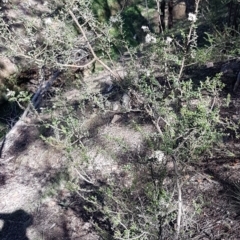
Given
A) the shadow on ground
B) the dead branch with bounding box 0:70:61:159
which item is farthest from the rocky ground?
the dead branch with bounding box 0:70:61:159

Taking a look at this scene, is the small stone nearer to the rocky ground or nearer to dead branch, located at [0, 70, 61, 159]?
the rocky ground

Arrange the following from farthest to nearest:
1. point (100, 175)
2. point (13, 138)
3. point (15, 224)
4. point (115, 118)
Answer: point (13, 138) < point (115, 118) < point (100, 175) < point (15, 224)

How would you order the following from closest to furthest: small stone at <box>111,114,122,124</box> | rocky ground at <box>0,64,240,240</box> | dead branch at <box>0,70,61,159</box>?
1. rocky ground at <box>0,64,240,240</box>
2. small stone at <box>111,114,122,124</box>
3. dead branch at <box>0,70,61,159</box>

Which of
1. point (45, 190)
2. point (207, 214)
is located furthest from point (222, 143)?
point (45, 190)

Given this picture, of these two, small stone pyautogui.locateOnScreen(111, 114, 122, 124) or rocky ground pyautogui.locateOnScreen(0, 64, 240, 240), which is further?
small stone pyautogui.locateOnScreen(111, 114, 122, 124)

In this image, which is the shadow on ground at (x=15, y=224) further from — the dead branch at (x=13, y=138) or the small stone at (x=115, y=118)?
the small stone at (x=115, y=118)

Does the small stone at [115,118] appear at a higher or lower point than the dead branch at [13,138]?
higher

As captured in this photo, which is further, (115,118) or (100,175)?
(115,118)

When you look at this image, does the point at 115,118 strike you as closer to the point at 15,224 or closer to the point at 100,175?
the point at 100,175

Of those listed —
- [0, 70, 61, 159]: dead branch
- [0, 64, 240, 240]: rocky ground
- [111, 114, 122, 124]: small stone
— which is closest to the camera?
[0, 64, 240, 240]: rocky ground

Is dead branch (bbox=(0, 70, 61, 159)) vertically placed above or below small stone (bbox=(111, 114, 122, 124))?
below

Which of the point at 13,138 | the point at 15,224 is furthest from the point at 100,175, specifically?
the point at 13,138

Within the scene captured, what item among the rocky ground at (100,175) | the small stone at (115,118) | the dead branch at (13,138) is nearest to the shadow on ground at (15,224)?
the rocky ground at (100,175)

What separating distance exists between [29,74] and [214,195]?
747 centimetres
